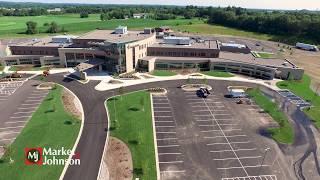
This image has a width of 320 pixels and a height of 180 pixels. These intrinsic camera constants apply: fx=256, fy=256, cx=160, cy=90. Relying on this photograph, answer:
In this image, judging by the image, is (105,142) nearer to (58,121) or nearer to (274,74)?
(58,121)

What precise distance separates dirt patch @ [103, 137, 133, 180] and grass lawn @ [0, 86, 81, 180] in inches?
328

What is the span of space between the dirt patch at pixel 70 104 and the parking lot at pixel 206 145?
20.3 m

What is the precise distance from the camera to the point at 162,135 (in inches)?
2245

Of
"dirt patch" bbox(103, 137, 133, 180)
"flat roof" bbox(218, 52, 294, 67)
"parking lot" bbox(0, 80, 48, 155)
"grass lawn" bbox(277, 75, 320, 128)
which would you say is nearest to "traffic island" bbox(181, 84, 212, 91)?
"flat roof" bbox(218, 52, 294, 67)

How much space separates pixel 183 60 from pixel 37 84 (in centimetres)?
5343

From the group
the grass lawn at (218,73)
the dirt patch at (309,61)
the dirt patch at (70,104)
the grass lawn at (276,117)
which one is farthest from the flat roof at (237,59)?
the dirt patch at (70,104)

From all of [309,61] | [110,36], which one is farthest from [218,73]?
[309,61]

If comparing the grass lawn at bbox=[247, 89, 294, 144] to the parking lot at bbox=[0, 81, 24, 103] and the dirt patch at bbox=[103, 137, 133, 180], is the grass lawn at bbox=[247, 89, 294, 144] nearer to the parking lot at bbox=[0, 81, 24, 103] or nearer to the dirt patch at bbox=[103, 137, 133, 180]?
the dirt patch at bbox=[103, 137, 133, 180]

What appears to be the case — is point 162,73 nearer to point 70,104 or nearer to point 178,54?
point 178,54

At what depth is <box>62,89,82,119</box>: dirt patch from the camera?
216 ft

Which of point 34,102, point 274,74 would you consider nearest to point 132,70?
point 34,102

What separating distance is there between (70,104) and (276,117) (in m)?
54.8

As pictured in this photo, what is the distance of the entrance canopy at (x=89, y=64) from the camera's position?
9231 centimetres

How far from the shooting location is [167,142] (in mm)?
54500
